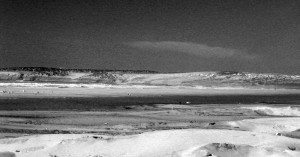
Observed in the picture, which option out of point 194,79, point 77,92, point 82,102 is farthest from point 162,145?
point 194,79

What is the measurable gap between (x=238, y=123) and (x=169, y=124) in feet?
8.64

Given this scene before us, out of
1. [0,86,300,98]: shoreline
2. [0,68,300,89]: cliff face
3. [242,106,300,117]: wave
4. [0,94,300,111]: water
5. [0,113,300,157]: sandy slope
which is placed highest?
[0,68,300,89]: cliff face

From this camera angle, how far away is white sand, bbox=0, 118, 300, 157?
8.47 metres

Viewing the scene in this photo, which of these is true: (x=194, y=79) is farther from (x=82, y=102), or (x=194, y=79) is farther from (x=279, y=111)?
(x=279, y=111)

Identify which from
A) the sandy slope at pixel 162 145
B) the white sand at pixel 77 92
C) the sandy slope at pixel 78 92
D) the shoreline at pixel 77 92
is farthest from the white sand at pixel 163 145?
the sandy slope at pixel 78 92

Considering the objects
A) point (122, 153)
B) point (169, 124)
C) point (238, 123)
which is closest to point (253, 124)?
point (238, 123)

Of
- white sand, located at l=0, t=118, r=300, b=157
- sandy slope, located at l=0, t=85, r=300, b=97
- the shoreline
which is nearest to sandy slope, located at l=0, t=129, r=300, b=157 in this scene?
white sand, located at l=0, t=118, r=300, b=157

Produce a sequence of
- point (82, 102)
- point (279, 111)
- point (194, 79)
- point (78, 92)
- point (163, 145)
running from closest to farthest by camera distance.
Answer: point (163, 145)
point (279, 111)
point (82, 102)
point (78, 92)
point (194, 79)

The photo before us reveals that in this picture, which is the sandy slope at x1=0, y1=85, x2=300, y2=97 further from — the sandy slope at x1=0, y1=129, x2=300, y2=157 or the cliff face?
the cliff face

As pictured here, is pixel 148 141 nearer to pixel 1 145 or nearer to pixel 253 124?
pixel 1 145

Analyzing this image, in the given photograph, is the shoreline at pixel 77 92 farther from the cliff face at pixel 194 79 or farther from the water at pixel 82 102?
the cliff face at pixel 194 79

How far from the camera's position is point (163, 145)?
9.22 m

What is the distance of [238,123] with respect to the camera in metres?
16.1

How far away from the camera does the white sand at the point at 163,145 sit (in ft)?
27.8
